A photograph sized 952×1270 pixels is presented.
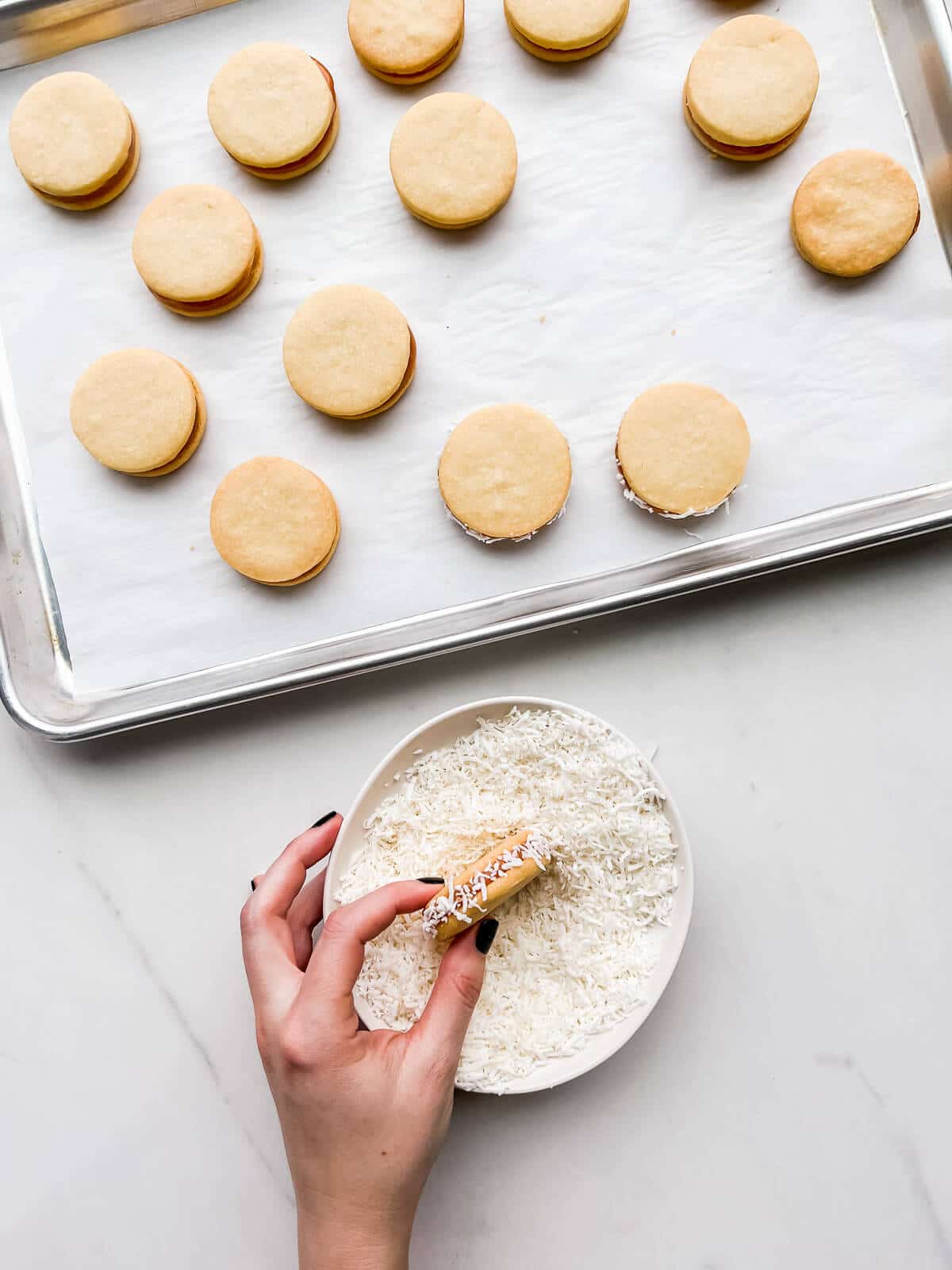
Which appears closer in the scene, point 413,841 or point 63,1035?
point 413,841

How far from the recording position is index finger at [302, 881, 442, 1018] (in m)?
1.04

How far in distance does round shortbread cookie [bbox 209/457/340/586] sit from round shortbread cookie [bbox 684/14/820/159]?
0.75 m

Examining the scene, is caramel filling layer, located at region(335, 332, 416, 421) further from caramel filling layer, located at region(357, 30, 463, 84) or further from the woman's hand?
the woman's hand

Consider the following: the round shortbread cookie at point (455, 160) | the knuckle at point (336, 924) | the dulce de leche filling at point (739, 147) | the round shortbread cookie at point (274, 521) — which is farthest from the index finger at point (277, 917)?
the dulce de leche filling at point (739, 147)

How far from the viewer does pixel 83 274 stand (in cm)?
137

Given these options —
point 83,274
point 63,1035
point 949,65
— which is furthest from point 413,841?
point 949,65

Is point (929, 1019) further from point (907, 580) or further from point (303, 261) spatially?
point (303, 261)

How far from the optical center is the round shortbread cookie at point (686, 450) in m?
1.24

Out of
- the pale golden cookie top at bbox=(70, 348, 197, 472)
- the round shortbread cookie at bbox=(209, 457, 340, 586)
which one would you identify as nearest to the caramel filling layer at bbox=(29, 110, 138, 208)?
the pale golden cookie top at bbox=(70, 348, 197, 472)

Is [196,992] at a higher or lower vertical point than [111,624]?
lower

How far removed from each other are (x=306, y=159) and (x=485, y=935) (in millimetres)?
1099

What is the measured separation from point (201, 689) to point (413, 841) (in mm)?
376

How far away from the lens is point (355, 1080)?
104 centimetres

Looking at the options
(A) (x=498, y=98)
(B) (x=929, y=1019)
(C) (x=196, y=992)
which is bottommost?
(B) (x=929, y=1019)
